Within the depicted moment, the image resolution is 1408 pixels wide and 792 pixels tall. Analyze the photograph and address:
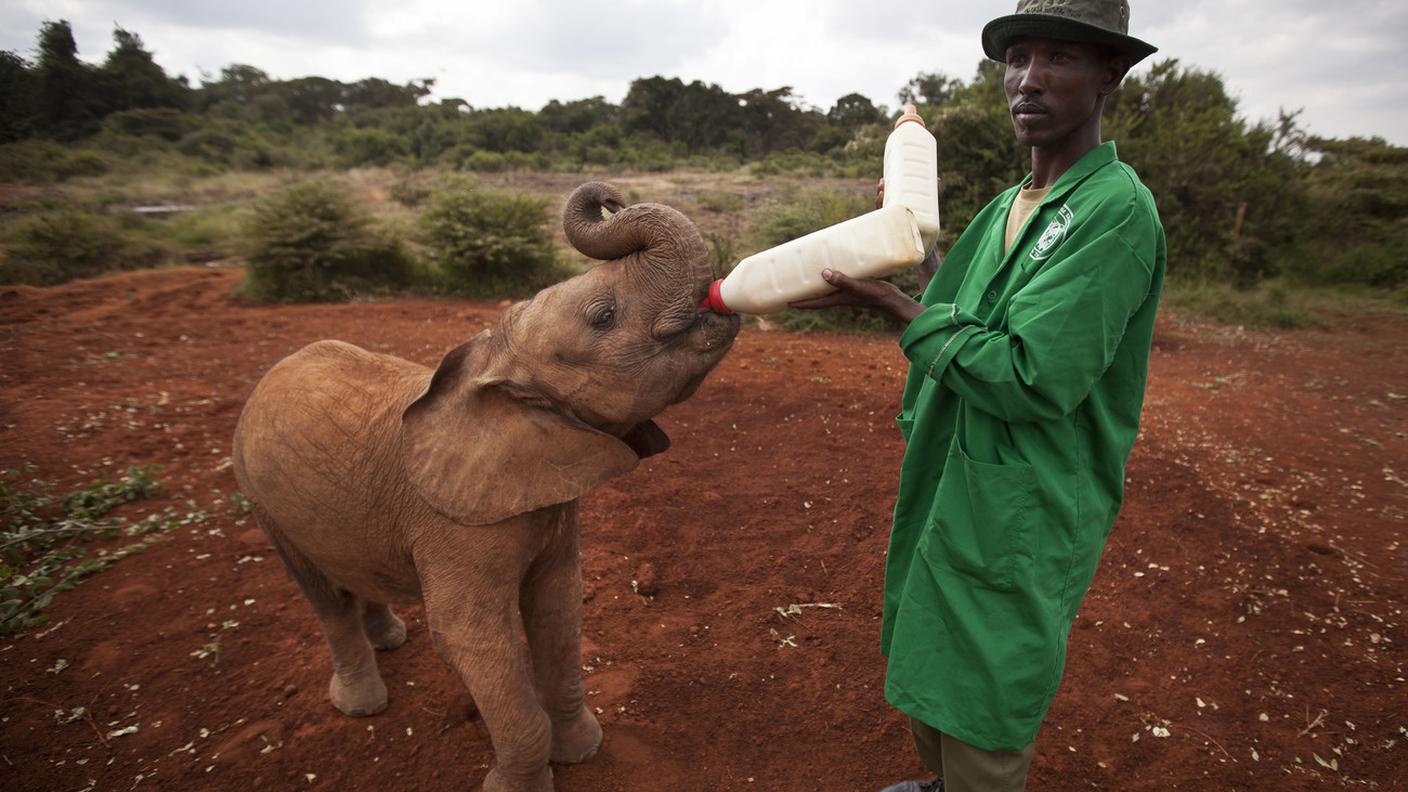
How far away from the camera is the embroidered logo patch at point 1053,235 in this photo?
1.69 meters

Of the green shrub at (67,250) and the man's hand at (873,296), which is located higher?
the green shrub at (67,250)

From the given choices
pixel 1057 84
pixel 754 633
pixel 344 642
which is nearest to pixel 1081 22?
pixel 1057 84

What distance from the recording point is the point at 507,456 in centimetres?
217

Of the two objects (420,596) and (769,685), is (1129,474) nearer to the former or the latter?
(769,685)

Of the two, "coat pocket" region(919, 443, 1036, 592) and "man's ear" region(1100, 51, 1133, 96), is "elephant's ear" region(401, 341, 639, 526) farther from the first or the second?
"man's ear" region(1100, 51, 1133, 96)

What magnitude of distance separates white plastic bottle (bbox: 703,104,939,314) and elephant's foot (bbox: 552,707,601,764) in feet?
6.13

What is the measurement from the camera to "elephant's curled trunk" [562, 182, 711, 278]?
2006mm

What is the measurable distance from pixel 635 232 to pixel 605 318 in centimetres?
26

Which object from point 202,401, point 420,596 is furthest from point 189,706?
point 202,401

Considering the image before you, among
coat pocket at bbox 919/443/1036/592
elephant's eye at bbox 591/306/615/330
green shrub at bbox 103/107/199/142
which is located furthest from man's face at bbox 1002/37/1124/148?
green shrub at bbox 103/107/199/142

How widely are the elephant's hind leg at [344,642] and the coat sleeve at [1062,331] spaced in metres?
2.69

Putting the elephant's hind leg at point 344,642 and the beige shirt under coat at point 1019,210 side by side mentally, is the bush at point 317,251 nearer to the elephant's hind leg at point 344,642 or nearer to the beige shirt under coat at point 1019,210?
the elephant's hind leg at point 344,642

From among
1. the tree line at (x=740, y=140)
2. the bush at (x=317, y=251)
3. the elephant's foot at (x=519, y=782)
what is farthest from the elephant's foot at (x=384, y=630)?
the tree line at (x=740, y=140)

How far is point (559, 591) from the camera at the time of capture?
2.69 m
